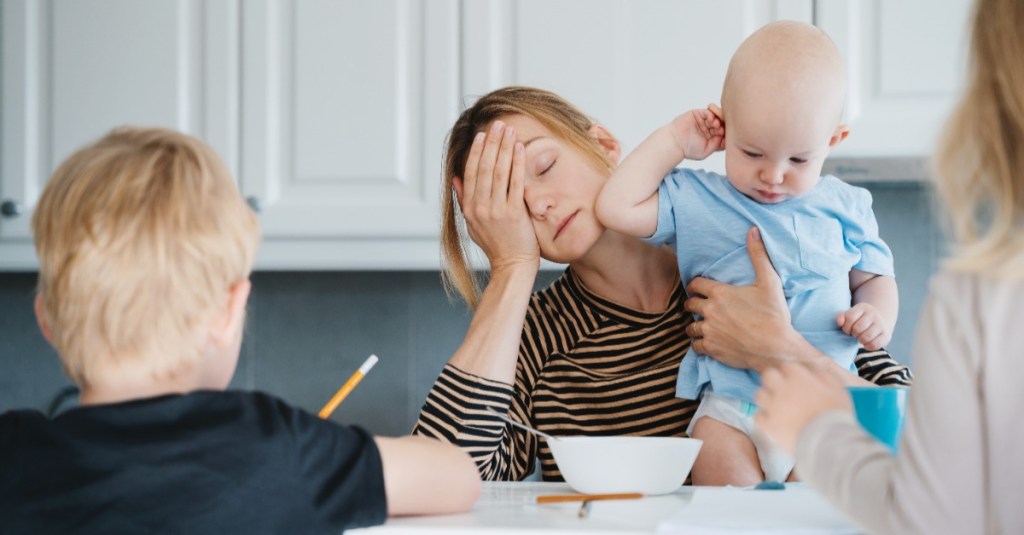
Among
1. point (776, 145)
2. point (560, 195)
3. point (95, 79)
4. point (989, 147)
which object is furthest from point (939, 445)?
point (95, 79)

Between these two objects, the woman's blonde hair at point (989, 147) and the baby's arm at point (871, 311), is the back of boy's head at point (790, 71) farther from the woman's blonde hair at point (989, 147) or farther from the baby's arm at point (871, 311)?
the woman's blonde hair at point (989, 147)

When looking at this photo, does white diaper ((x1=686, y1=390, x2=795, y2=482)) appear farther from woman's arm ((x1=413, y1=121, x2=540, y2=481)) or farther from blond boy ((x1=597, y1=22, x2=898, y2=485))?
woman's arm ((x1=413, y1=121, x2=540, y2=481))

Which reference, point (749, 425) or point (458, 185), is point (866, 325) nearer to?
point (749, 425)

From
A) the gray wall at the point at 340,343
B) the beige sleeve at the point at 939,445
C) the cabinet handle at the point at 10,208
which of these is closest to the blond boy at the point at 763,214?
the beige sleeve at the point at 939,445

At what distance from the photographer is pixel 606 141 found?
1.69m

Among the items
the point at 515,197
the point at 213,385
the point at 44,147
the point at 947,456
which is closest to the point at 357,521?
the point at 213,385

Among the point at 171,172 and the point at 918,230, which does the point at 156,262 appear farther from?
the point at 918,230

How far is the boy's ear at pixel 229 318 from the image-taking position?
0.93m

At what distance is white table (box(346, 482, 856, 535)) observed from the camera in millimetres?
911

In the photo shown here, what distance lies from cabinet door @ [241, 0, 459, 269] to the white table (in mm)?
1096

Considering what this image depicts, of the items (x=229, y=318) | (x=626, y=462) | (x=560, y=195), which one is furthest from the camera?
(x=560, y=195)

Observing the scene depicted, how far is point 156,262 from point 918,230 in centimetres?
196

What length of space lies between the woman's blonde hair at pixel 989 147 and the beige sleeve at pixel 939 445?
0.04m

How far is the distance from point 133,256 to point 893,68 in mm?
1530
